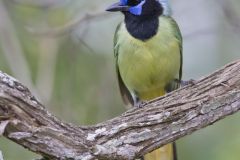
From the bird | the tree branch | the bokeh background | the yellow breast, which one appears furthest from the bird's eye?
the tree branch

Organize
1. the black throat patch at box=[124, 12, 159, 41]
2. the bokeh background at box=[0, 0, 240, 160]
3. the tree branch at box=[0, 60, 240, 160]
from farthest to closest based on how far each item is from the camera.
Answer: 1. the bokeh background at box=[0, 0, 240, 160]
2. the black throat patch at box=[124, 12, 159, 41]
3. the tree branch at box=[0, 60, 240, 160]

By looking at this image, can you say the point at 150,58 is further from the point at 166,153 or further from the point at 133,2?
the point at 166,153

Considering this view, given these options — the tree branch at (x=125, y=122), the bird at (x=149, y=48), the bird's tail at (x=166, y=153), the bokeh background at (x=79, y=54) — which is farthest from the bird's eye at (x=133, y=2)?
the tree branch at (x=125, y=122)

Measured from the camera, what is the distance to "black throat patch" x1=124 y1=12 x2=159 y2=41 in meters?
4.59

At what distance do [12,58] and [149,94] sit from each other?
1031 millimetres

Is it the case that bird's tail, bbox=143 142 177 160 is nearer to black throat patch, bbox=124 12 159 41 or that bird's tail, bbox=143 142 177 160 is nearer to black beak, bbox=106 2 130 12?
black throat patch, bbox=124 12 159 41

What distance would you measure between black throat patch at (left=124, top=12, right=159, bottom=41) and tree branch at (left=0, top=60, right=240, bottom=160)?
101 cm

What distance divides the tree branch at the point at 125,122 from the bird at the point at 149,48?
0.95m

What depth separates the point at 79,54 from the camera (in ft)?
18.6

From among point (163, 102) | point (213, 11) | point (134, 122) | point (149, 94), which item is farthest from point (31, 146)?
point (213, 11)

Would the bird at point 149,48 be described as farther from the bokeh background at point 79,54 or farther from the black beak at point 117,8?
the bokeh background at point 79,54

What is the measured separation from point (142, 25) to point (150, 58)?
280mm

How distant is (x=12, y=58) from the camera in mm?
4957

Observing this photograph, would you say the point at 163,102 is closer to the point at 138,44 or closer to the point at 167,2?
the point at 138,44
